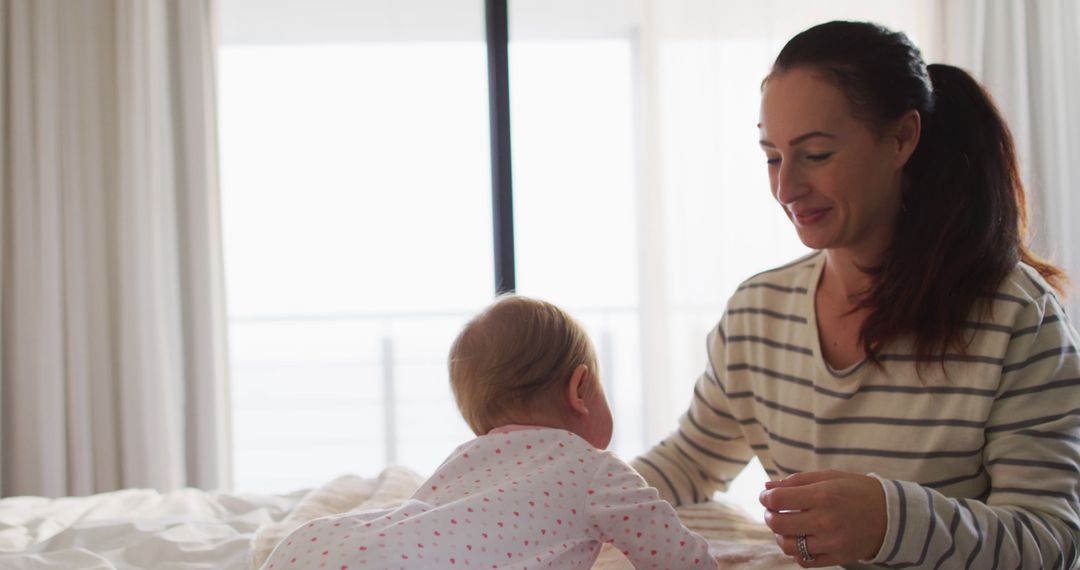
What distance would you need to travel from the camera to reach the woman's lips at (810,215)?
1.31 meters

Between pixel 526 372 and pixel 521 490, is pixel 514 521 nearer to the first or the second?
pixel 521 490

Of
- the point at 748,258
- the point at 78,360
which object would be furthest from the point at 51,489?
the point at 748,258

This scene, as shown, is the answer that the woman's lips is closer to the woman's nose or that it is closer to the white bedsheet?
the woman's nose

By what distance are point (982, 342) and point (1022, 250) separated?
9.1 inches

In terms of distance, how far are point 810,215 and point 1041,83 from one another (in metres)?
2.78

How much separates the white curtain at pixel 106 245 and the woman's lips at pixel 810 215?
261 cm

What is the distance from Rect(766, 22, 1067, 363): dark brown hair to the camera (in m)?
1.28

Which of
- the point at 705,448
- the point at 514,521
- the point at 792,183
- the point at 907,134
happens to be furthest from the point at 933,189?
the point at 514,521

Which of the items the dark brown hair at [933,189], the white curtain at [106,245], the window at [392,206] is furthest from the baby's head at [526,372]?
the window at [392,206]

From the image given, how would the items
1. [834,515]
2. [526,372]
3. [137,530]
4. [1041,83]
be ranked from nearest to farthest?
[834,515], [526,372], [137,530], [1041,83]

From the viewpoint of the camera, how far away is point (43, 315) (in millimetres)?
3375

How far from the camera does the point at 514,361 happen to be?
1.26 meters

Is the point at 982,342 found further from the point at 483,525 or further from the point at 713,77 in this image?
the point at 713,77

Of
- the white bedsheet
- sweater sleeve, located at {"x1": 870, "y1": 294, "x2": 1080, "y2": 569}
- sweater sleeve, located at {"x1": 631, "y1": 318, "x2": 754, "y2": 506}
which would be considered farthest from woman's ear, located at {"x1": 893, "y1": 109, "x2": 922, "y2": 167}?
the white bedsheet
